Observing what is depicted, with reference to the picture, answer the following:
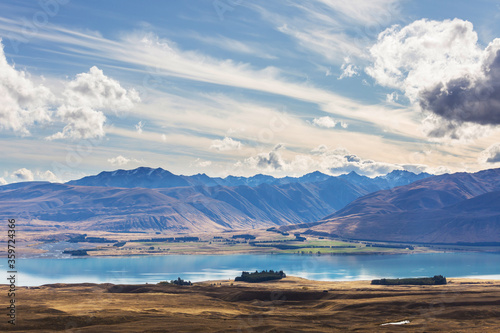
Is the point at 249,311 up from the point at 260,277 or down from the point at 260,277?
down

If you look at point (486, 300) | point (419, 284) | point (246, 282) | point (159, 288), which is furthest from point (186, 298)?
point (419, 284)

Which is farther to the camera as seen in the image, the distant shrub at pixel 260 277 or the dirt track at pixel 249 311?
the distant shrub at pixel 260 277

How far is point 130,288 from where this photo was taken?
15200 centimetres

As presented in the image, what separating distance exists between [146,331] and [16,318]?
26.6 meters

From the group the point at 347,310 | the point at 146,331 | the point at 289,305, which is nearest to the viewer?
the point at 146,331

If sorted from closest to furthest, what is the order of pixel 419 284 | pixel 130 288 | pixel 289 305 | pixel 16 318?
pixel 16 318 < pixel 289 305 < pixel 130 288 < pixel 419 284

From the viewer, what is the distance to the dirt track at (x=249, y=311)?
308 feet

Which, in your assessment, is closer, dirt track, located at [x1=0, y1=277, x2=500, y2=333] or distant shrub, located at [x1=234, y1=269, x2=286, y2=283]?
dirt track, located at [x1=0, y1=277, x2=500, y2=333]

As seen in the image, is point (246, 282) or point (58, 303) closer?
point (58, 303)

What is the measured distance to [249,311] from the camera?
11825cm

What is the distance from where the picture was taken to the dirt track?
93750mm

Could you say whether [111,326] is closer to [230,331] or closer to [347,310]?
[230,331]

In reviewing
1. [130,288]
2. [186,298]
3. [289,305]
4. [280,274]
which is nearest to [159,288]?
[130,288]

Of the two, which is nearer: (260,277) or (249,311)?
(249,311)
